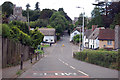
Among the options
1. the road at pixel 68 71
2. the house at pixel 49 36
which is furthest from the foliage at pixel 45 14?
the road at pixel 68 71

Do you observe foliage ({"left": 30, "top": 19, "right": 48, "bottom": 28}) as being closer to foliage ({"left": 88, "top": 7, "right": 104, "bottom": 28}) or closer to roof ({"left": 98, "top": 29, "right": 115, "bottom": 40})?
foliage ({"left": 88, "top": 7, "right": 104, "bottom": 28})

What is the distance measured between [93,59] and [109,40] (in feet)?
127

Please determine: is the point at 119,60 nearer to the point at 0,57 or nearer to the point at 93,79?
the point at 93,79

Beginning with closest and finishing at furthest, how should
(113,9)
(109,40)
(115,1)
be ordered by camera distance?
(115,1), (113,9), (109,40)

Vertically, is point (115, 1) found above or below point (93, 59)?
above

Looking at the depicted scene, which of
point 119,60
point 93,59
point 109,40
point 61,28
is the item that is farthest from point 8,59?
point 61,28

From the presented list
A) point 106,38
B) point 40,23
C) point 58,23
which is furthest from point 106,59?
point 40,23

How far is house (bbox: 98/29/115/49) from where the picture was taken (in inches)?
2501

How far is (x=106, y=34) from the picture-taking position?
6431 cm

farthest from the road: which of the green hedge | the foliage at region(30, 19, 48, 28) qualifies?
the foliage at region(30, 19, 48, 28)

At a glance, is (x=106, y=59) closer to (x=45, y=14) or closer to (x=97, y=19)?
(x=97, y=19)

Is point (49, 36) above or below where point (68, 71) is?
above

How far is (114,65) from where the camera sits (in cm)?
1920

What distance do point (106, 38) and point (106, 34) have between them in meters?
1.12
